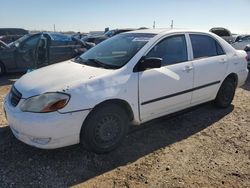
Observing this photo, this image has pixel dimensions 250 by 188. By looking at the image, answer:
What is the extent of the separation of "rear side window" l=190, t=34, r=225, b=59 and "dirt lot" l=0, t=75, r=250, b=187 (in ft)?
4.08

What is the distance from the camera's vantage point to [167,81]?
4.60 metres

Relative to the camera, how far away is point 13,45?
10.2m

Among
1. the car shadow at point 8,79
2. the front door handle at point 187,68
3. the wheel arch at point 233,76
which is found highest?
the front door handle at point 187,68

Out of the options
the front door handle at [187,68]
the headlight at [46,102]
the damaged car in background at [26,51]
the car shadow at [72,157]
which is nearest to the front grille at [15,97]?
the headlight at [46,102]

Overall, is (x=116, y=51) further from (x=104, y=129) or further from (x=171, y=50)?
(x=104, y=129)

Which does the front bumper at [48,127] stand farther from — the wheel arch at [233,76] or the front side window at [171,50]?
the wheel arch at [233,76]

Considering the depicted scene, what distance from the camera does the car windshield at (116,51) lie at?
441cm

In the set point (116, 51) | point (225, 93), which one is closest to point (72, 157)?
point (116, 51)

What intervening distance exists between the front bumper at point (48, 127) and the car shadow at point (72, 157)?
31 centimetres

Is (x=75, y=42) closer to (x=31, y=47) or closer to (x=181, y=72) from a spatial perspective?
(x=31, y=47)

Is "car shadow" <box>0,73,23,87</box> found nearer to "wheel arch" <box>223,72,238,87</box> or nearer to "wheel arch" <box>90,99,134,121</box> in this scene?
"wheel arch" <box>90,99,134,121</box>

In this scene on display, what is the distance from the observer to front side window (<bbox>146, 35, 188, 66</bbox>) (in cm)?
466

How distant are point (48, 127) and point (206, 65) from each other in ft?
9.74

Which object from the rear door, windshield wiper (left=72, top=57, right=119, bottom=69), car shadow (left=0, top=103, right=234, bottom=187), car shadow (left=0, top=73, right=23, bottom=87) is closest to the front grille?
car shadow (left=0, top=103, right=234, bottom=187)
